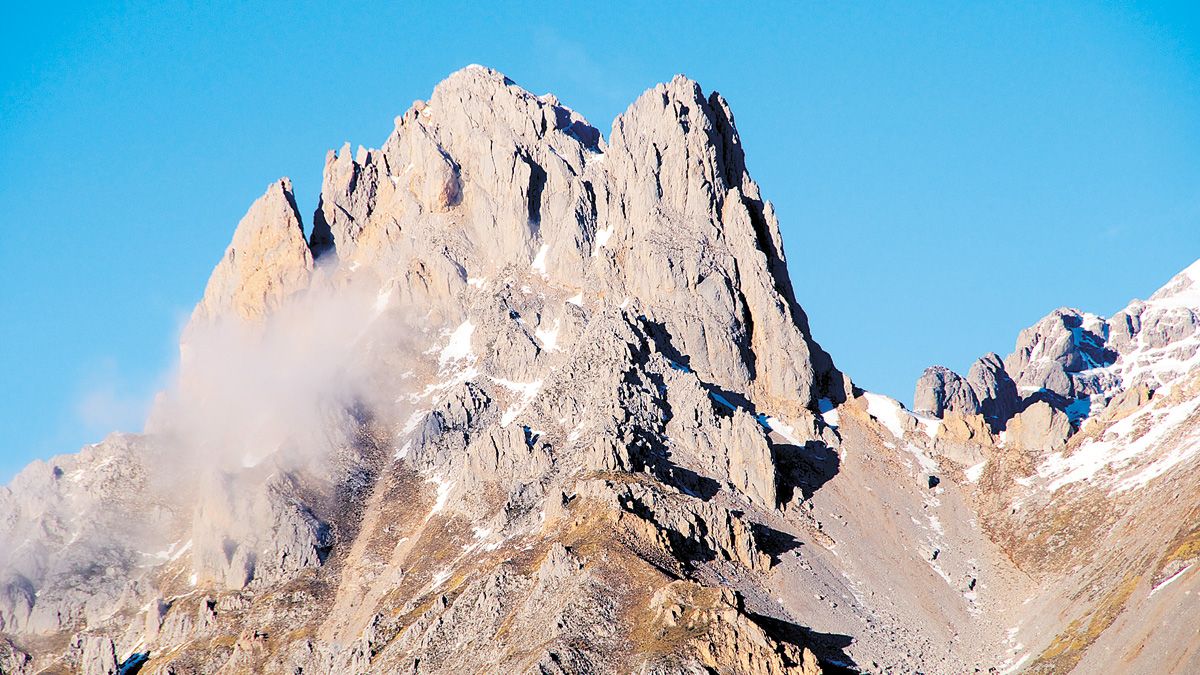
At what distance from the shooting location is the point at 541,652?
198000 mm

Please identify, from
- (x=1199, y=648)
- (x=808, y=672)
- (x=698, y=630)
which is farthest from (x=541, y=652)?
(x=1199, y=648)

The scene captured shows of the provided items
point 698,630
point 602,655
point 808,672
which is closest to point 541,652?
point 602,655

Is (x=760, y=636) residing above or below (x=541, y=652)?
below

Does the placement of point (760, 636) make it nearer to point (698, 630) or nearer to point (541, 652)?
point (698, 630)

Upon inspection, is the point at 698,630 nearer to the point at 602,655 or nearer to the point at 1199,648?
the point at 602,655

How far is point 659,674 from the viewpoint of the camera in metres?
189

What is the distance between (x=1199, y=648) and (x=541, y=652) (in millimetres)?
82520

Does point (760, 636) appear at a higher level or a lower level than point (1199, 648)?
higher

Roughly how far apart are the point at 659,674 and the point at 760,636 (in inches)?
657

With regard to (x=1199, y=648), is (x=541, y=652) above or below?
above

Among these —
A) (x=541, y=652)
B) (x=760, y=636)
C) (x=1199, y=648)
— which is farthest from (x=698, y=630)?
(x=1199, y=648)

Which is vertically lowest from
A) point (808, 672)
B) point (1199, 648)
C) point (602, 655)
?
point (1199, 648)

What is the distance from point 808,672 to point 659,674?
73.1ft

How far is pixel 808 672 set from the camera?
19988 centimetres
